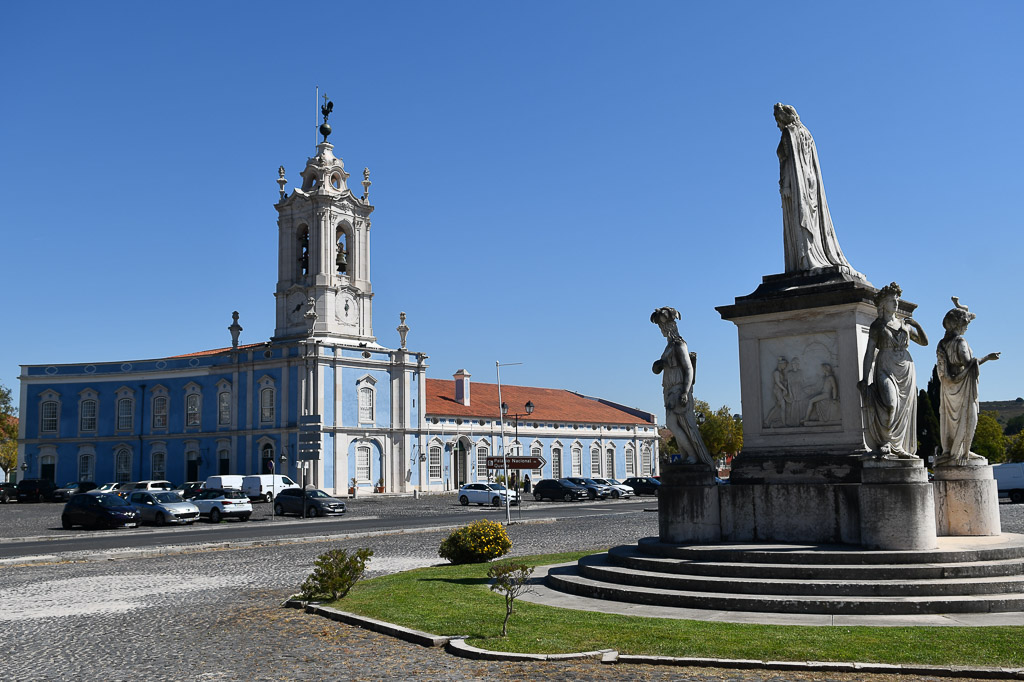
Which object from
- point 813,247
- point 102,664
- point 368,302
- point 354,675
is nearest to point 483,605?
point 354,675

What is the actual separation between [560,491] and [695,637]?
147ft

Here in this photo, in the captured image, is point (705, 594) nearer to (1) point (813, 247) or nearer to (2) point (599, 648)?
(2) point (599, 648)

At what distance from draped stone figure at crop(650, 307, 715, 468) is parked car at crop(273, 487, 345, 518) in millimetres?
29245

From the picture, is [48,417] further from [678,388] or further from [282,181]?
[678,388]

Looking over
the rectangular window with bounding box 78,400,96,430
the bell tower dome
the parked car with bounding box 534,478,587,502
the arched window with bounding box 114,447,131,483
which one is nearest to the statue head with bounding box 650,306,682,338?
the parked car with bounding box 534,478,587,502

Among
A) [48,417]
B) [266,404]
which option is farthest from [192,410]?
[48,417]

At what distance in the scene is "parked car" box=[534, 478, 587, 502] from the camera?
52.5 m

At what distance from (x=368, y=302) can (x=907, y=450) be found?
54.7 metres

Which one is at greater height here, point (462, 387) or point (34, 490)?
point (462, 387)

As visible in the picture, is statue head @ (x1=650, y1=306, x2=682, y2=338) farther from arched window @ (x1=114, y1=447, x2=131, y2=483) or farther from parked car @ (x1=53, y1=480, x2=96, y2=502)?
arched window @ (x1=114, y1=447, x2=131, y2=483)

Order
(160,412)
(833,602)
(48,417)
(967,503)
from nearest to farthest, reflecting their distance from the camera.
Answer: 1. (833,602)
2. (967,503)
3. (160,412)
4. (48,417)

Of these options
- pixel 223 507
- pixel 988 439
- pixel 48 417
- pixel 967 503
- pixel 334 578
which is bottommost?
pixel 223 507

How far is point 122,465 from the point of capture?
66250mm

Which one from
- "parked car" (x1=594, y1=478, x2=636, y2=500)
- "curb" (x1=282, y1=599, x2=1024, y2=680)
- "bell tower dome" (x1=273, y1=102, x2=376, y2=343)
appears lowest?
"parked car" (x1=594, y1=478, x2=636, y2=500)
